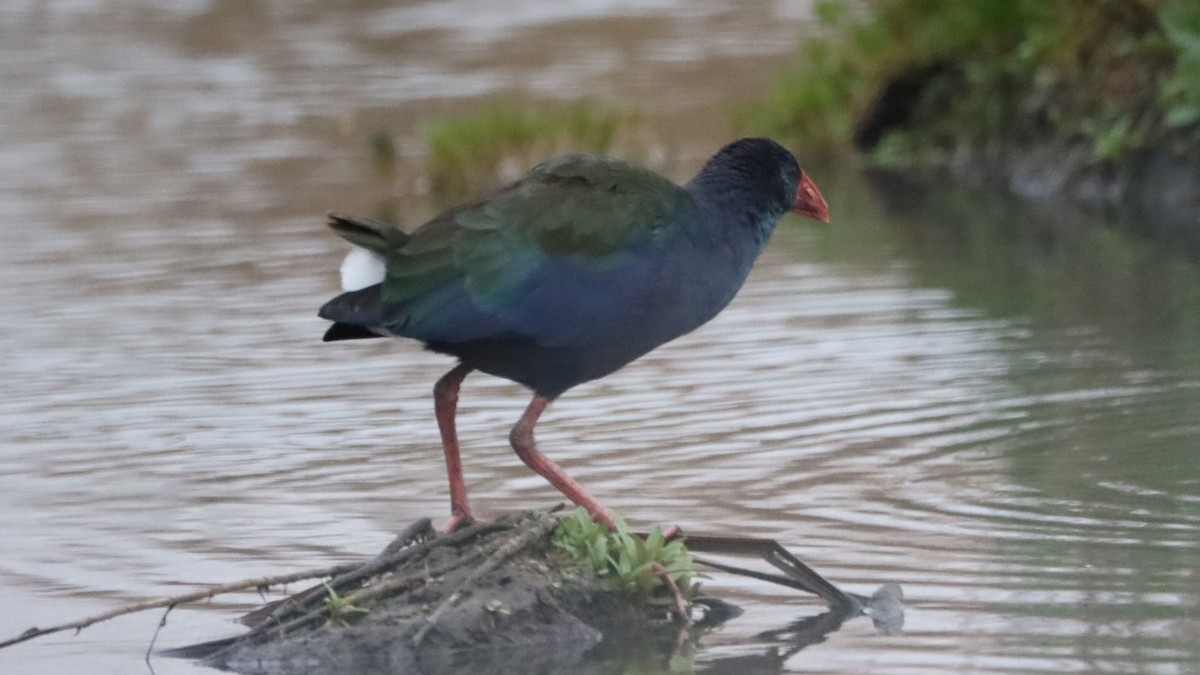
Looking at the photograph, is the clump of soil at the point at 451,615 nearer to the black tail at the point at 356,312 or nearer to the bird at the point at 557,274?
the bird at the point at 557,274

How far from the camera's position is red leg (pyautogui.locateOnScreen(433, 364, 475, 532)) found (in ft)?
19.1

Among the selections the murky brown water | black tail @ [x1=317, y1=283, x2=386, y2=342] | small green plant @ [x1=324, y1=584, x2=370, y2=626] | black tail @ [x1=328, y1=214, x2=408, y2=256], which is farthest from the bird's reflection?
black tail @ [x1=328, y1=214, x2=408, y2=256]

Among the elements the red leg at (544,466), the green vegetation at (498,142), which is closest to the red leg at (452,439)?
the red leg at (544,466)

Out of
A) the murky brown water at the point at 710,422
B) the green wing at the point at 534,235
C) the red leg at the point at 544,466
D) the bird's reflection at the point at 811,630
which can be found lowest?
the bird's reflection at the point at 811,630

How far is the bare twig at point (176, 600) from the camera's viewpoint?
5.15m

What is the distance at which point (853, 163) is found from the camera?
15.4 m

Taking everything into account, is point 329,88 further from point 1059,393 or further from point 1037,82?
point 1059,393

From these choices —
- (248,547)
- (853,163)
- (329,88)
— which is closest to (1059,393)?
(248,547)

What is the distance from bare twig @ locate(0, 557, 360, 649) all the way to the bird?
643 millimetres

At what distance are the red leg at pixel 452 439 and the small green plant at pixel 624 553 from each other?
13.6 inches

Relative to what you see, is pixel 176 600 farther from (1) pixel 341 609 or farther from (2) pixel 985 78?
(2) pixel 985 78

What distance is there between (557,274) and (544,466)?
20.8 inches

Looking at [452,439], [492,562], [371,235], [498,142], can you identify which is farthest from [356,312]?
[498,142]

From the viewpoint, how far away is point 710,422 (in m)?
7.84
